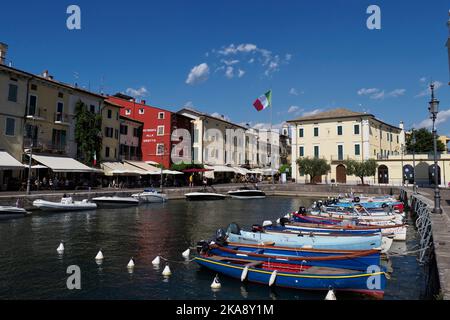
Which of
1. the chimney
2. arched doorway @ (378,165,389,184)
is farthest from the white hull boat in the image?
arched doorway @ (378,165,389,184)

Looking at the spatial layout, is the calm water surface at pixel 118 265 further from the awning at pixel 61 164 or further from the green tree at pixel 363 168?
the green tree at pixel 363 168

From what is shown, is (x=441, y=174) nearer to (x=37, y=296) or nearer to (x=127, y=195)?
(x=127, y=195)

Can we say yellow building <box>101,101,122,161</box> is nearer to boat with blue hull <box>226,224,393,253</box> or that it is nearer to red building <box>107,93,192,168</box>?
red building <box>107,93,192,168</box>

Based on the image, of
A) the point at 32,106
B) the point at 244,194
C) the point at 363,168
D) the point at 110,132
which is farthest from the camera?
the point at 363,168

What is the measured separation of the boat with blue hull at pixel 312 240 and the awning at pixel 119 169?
30812 mm

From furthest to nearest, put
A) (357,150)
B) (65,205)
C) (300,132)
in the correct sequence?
(300,132) → (357,150) → (65,205)

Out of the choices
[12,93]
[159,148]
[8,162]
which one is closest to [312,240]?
[8,162]

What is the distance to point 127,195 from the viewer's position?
38.2 m

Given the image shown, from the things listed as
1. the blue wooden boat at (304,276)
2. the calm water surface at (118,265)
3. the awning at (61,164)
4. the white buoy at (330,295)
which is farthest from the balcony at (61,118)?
the white buoy at (330,295)

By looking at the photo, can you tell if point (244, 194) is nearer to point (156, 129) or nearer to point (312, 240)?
point (156, 129)

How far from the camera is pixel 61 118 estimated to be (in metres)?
39.1

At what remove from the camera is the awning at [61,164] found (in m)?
34.2

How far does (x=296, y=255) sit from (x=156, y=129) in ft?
154
